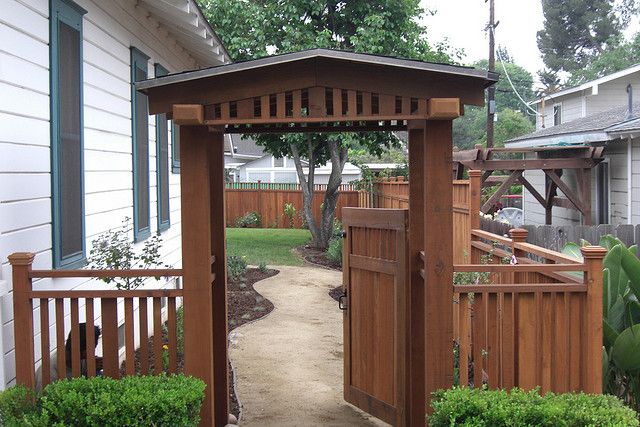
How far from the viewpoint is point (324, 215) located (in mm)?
24984

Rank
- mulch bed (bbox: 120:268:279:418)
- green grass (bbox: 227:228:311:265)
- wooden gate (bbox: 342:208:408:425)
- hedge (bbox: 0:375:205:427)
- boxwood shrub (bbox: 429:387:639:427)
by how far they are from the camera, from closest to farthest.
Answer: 1. hedge (bbox: 0:375:205:427)
2. boxwood shrub (bbox: 429:387:639:427)
3. wooden gate (bbox: 342:208:408:425)
4. mulch bed (bbox: 120:268:279:418)
5. green grass (bbox: 227:228:311:265)

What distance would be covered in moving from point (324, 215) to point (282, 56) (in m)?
19.8

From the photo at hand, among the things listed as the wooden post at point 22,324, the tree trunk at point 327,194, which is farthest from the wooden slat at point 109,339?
the tree trunk at point 327,194

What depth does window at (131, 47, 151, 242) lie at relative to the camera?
9.55 metres

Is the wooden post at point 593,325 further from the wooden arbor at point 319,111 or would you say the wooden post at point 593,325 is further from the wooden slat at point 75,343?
the wooden slat at point 75,343

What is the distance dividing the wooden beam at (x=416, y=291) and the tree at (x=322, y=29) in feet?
49.3

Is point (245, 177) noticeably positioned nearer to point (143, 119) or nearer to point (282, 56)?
point (143, 119)

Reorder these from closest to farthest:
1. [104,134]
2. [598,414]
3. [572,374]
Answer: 1. [598,414]
2. [572,374]
3. [104,134]

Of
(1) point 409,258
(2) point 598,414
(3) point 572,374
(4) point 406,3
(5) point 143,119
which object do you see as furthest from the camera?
(4) point 406,3

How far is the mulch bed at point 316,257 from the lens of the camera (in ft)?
68.9

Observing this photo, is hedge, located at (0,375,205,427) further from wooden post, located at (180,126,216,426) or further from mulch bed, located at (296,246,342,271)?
mulch bed, located at (296,246,342,271)

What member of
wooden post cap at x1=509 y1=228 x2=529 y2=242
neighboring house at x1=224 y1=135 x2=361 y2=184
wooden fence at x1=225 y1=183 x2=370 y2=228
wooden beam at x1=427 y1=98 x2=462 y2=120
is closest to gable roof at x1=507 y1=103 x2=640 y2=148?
wooden post cap at x1=509 y1=228 x2=529 y2=242

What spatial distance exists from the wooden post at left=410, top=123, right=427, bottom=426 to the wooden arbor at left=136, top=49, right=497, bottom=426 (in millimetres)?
1229

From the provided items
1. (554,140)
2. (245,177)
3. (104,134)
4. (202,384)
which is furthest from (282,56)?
(245,177)
